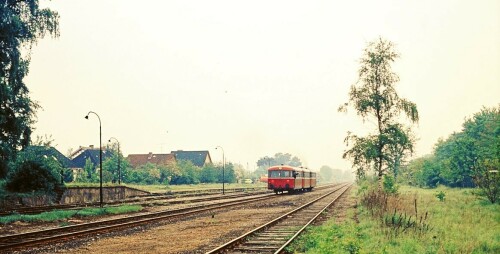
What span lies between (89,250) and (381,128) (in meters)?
23.6

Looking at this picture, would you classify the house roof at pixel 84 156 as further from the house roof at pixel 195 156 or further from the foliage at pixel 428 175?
the foliage at pixel 428 175

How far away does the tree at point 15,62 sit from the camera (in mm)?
24031

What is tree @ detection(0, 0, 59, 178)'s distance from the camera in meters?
24.0

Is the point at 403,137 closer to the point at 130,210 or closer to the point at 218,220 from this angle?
the point at 218,220

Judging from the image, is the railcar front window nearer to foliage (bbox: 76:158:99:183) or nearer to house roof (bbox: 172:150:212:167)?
foliage (bbox: 76:158:99:183)

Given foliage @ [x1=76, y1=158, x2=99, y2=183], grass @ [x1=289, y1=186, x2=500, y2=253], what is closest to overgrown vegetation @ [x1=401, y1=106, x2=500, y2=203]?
grass @ [x1=289, y1=186, x2=500, y2=253]

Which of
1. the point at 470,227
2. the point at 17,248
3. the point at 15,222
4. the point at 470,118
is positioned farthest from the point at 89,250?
the point at 470,118

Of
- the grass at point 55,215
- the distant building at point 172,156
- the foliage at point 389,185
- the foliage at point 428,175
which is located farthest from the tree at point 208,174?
the foliage at point 389,185

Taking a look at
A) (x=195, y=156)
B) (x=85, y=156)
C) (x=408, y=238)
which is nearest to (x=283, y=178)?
(x=408, y=238)

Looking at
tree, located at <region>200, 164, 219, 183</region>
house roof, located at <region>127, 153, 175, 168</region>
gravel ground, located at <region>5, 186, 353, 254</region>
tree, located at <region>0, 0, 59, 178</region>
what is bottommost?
tree, located at <region>200, 164, 219, 183</region>

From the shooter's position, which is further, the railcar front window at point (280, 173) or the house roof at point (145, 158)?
the house roof at point (145, 158)

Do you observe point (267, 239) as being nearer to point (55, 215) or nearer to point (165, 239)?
point (165, 239)

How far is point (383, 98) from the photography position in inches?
1216

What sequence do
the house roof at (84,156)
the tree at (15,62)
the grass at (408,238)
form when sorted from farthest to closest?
the house roof at (84,156), the tree at (15,62), the grass at (408,238)
